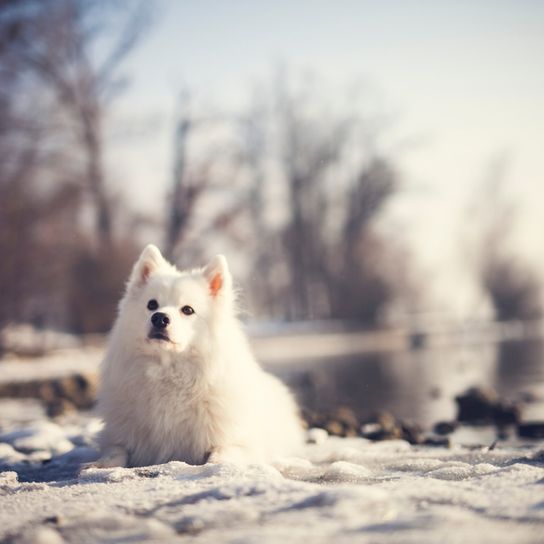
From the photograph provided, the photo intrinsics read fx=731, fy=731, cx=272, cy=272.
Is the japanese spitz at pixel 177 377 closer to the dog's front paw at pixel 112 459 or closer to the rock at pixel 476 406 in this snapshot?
the dog's front paw at pixel 112 459

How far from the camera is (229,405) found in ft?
16.2

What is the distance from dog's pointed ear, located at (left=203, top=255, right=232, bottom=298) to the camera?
5.14m

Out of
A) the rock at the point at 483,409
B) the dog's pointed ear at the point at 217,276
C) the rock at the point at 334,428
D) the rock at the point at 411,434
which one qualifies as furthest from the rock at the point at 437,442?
the dog's pointed ear at the point at 217,276

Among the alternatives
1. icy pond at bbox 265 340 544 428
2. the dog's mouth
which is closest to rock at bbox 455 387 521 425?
icy pond at bbox 265 340 544 428

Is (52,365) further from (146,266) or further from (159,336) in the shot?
(159,336)

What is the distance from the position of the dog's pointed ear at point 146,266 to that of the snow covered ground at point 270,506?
1.40 m

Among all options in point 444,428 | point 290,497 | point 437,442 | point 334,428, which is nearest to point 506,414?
point 444,428

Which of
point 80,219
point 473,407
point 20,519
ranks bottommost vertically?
point 473,407

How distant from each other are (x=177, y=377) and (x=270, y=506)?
1.92 m

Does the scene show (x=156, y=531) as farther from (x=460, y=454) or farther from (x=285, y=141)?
(x=285, y=141)

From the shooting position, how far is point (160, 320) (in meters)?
4.66

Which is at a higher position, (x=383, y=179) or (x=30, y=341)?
→ (x=383, y=179)

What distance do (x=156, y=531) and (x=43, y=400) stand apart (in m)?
9.84

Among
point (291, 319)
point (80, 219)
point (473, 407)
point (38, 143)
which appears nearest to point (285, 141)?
point (291, 319)
